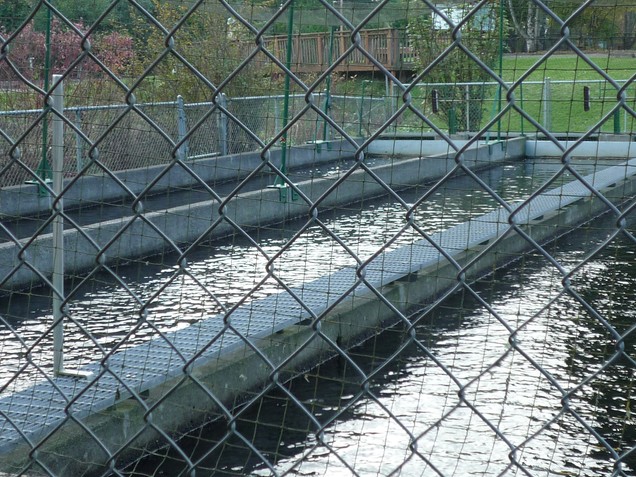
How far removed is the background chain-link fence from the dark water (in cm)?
2

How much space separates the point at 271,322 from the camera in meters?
4.92

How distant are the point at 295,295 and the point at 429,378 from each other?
3474 millimetres

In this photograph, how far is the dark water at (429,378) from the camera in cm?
Answer: 389

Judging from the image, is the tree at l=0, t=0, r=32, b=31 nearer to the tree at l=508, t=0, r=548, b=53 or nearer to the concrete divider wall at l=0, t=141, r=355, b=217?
the concrete divider wall at l=0, t=141, r=355, b=217

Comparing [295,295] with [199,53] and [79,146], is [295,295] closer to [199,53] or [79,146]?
[79,146]

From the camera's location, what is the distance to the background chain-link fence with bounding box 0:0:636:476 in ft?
5.33

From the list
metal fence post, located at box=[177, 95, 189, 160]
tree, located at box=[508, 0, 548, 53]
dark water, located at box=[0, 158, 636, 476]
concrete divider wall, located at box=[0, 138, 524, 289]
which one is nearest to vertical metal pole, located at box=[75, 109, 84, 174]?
concrete divider wall, located at box=[0, 138, 524, 289]

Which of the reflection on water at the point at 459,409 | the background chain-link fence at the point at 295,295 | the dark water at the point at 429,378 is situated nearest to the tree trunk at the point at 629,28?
the background chain-link fence at the point at 295,295

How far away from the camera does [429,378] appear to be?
4906 millimetres

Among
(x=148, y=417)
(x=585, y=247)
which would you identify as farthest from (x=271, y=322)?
(x=585, y=247)

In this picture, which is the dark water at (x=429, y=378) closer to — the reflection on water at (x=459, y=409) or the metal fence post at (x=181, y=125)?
the reflection on water at (x=459, y=409)

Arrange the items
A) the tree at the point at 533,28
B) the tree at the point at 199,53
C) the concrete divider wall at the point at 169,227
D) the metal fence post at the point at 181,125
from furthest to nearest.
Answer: the tree at the point at 199,53 < the metal fence post at the point at 181,125 < the concrete divider wall at the point at 169,227 < the tree at the point at 533,28

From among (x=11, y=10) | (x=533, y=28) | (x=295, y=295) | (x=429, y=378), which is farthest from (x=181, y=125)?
(x=295, y=295)

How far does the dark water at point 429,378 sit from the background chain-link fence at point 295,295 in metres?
0.02
